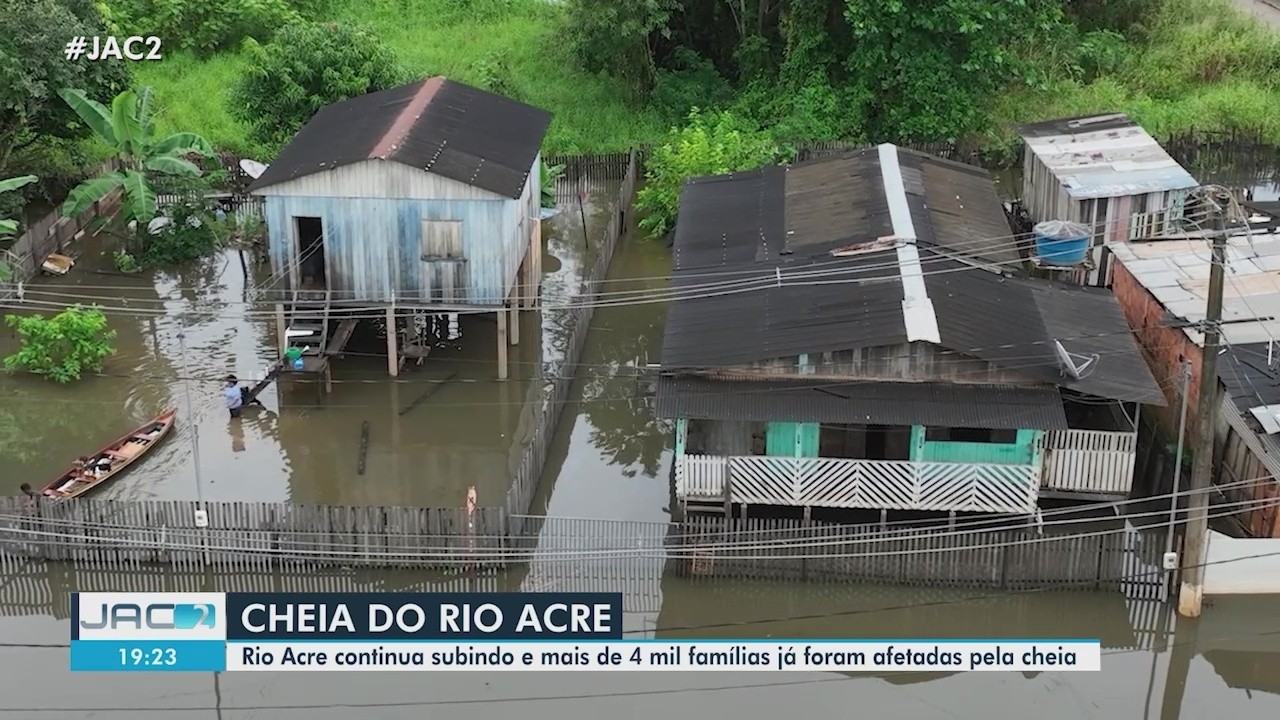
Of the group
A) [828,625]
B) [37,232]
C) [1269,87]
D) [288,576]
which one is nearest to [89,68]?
[37,232]

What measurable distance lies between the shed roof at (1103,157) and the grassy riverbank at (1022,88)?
6827 mm

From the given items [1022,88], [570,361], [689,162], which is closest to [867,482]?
[570,361]

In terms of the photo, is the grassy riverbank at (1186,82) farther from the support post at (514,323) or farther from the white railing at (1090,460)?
the white railing at (1090,460)

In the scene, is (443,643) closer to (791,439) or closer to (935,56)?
(791,439)

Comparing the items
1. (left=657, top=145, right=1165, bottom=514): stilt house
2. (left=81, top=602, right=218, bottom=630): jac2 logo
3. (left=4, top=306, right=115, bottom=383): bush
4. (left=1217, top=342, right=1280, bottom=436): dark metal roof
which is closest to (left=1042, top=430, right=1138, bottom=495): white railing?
(left=657, top=145, right=1165, bottom=514): stilt house

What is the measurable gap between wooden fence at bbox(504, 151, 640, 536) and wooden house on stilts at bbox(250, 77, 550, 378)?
167cm

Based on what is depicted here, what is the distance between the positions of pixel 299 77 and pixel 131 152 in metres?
6.37

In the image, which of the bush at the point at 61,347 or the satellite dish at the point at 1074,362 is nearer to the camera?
the satellite dish at the point at 1074,362

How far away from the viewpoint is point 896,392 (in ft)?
73.2

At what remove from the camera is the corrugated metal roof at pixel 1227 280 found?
2533 cm

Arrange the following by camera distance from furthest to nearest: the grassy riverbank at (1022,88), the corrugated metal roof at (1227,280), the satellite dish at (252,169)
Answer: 1. the grassy riverbank at (1022,88)
2. the satellite dish at (252,169)
3. the corrugated metal roof at (1227,280)

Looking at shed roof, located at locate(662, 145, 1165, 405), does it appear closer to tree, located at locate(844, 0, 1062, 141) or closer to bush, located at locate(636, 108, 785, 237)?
bush, located at locate(636, 108, 785, 237)

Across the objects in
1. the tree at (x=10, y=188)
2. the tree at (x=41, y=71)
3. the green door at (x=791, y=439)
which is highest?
the tree at (x=41, y=71)

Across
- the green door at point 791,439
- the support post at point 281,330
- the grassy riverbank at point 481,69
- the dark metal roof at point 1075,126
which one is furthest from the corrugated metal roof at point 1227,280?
the grassy riverbank at point 481,69
